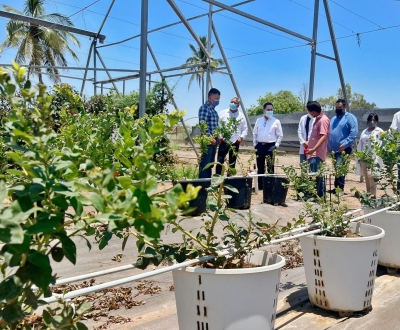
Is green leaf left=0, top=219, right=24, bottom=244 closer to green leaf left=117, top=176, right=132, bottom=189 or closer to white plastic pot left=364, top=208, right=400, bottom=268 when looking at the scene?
green leaf left=117, top=176, right=132, bottom=189

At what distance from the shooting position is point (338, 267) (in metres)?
2.18

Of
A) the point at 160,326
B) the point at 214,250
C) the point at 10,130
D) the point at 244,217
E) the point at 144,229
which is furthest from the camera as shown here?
the point at 160,326

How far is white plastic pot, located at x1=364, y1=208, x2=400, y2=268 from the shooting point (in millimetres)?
2938

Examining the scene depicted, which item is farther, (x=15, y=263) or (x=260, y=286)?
(x=260, y=286)

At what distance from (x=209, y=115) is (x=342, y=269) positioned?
13.1ft

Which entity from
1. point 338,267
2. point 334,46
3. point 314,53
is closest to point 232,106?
point 314,53

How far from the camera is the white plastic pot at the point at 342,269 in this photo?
2.17m

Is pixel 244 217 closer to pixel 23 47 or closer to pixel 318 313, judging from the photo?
pixel 318 313

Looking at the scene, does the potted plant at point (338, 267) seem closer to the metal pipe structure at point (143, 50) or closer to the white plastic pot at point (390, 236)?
the white plastic pot at point (390, 236)

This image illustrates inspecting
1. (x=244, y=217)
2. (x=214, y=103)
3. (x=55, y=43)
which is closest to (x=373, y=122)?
(x=214, y=103)

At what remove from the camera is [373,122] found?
20.8ft

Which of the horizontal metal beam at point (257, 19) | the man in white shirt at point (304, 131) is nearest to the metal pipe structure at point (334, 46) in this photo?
the horizontal metal beam at point (257, 19)

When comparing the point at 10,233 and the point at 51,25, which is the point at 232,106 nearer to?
the point at 51,25

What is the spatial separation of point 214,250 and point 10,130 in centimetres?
88
